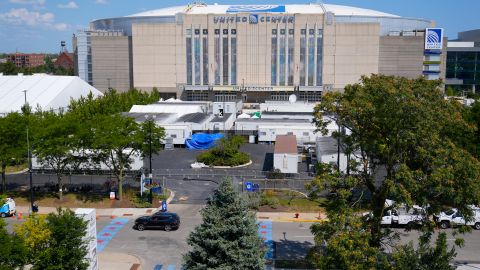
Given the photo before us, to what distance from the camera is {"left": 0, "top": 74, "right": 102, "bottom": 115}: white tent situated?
79.2 metres

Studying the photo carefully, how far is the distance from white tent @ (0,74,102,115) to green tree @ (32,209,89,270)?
58.8 meters

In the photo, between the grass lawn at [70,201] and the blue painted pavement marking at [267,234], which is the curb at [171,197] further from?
the blue painted pavement marking at [267,234]

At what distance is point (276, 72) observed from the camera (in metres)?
110

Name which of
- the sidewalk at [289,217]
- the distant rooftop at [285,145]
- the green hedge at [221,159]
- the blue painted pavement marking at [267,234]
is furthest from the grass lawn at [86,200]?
the distant rooftop at [285,145]

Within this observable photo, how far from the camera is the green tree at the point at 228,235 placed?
18.8 m

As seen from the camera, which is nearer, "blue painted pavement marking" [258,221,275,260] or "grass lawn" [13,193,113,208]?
"blue painted pavement marking" [258,221,275,260]

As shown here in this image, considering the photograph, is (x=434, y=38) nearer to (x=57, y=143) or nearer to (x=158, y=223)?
(x=57, y=143)

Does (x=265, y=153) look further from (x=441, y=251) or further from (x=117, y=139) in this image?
(x=441, y=251)

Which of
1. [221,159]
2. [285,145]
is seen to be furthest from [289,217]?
[221,159]

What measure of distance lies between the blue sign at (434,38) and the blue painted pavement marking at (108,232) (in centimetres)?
9976

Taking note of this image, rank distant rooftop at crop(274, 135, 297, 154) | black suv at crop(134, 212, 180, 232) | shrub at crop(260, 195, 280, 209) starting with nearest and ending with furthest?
black suv at crop(134, 212, 180, 232), shrub at crop(260, 195, 280, 209), distant rooftop at crop(274, 135, 297, 154)

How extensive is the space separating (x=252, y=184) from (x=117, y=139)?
11911 mm

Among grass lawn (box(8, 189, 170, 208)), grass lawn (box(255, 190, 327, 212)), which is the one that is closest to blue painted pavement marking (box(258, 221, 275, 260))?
grass lawn (box(255, 190, 327, 212))

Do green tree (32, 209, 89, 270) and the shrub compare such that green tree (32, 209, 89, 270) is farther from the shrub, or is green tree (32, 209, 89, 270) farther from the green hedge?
the green hedge
